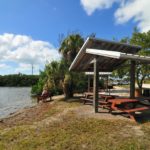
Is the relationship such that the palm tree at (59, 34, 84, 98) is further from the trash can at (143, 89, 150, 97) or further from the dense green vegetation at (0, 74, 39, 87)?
the dense green vegetation at (0, 74, 39, 87)

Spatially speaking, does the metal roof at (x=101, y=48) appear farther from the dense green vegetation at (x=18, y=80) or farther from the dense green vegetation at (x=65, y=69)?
the dense green vegetation at (x=18, y=80)

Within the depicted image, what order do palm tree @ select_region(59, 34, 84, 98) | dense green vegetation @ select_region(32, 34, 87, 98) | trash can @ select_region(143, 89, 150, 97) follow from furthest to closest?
palm tree @ select_region(59, 34, 84, 98), trash can @ select_region(143, 89, 150, 97), dense green vegetation @ select_region(32, 34, 87, 98)

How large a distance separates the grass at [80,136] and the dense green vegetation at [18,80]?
54008 millimetres

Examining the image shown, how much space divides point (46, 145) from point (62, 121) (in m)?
3.06

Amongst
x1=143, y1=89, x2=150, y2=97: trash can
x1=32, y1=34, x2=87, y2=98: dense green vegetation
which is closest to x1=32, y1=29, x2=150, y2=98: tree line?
x1=32, y1=34, x2=87, y2=98: dense green vegetation

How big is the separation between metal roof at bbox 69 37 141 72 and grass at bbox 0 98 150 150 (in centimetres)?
441

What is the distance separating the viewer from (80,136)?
275 inches

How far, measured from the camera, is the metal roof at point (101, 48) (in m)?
12.3

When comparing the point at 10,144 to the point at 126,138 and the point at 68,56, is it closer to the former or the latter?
the point at 126,138

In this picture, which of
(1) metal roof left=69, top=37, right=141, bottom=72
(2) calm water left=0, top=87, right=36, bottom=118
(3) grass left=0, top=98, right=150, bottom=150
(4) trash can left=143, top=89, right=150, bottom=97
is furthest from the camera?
(4) trash can left=143, top=89, right=150, bottom=97

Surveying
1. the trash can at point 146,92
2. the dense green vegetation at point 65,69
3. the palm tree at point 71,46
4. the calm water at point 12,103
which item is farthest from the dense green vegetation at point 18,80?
the trash can at point 146,92

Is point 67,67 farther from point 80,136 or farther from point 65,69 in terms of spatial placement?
point 80,136

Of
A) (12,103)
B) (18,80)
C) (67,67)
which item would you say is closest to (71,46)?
(67,67)

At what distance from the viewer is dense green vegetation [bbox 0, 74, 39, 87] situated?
2470 inches
